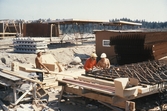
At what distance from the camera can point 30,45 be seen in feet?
60.2

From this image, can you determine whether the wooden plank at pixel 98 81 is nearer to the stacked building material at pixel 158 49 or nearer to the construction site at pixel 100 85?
the construction site at pixel 100 85

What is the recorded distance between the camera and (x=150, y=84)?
21.8ft

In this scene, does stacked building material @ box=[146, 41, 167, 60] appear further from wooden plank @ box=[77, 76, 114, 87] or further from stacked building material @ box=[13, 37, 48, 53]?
stacked building material @ box=[13, 37, 48, 53]

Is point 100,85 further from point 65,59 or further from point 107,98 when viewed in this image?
point 65,59

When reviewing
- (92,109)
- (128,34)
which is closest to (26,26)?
(128,34)

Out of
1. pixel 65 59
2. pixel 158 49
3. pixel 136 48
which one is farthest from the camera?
pixel 65 59

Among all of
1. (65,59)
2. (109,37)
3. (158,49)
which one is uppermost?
(109,37)

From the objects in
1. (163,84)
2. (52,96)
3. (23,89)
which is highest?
(163,84)

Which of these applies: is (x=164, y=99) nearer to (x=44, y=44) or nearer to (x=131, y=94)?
(x=131, y=94)

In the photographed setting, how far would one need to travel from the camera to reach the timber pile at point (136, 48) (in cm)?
1487

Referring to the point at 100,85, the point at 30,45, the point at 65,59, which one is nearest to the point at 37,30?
the point at 30,45

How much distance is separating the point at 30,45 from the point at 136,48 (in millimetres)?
8187

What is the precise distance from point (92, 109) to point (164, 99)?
7.70 feet

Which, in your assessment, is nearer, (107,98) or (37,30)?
A: (107,98)
